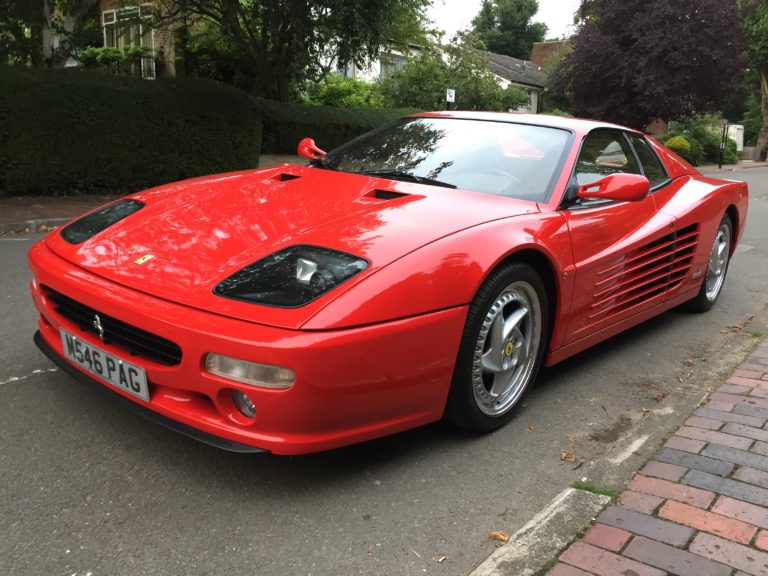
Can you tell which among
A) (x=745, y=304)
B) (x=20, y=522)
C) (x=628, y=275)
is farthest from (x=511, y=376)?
(x=745, y=304)

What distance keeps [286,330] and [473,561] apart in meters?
0.86

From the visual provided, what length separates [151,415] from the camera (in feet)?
7.28

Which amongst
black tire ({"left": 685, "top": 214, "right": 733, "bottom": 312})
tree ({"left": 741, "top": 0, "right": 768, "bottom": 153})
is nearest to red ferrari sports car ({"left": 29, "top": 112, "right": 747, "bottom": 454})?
black tire ({"left": 685, "top": 214, "right": 733, "bottom": 312})

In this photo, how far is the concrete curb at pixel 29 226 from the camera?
7426 mm

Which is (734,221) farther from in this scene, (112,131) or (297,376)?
(112,131)

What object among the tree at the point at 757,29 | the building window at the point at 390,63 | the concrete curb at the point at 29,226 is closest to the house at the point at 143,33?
the building window at the point at 390,63

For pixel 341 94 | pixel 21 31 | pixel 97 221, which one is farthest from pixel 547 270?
pixel 341 94

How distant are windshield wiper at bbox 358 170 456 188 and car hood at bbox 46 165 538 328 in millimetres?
105

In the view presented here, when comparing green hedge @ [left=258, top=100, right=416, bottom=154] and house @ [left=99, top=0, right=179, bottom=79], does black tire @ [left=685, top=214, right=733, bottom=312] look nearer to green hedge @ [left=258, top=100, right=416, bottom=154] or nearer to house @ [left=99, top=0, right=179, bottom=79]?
green hedge @ [left=258, top=100, right=416, bottom=154]

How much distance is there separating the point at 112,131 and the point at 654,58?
20925mm

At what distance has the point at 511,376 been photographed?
9.29 ft

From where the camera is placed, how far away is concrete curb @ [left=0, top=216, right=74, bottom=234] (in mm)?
7426

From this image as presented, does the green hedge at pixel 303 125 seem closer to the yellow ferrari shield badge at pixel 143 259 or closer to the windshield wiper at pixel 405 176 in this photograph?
the windshield wiper at pixel 405 176

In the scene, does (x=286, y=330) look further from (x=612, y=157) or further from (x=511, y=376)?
(x=612, y=157)
